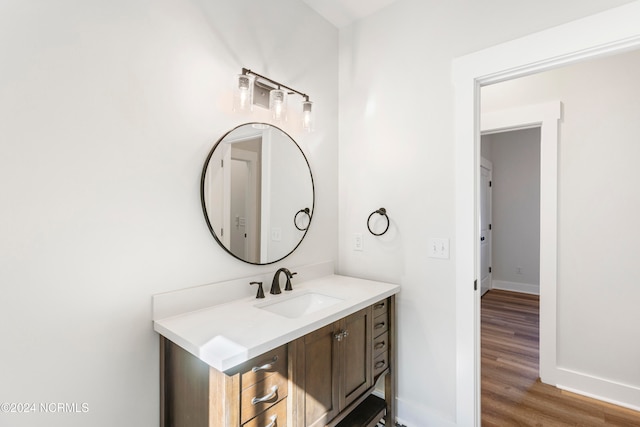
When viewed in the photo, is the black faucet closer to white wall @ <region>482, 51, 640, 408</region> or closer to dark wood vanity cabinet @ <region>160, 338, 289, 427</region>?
dark wood vanity cabinet @ <region>160, 338, 289, 427</region>

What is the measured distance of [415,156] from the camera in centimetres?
186

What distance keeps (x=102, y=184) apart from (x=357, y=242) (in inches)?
59.0

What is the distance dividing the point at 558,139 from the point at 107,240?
113 inches

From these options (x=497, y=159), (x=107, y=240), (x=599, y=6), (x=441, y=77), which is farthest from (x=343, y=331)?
(x=497, y=159)

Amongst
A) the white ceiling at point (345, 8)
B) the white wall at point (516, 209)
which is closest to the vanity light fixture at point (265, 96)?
the white ceiling at point (345, 8)

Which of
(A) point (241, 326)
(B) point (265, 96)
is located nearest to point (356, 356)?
(A) point (241, 326)

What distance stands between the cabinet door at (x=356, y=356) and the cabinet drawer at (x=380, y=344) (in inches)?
2.8

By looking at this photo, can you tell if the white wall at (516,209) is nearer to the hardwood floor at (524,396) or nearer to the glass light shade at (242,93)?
the hardwood floor at (524,396)

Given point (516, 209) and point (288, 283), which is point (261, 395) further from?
point (516, 209)

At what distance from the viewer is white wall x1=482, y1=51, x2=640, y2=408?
205cm

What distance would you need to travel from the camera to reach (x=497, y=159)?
4.87 meters

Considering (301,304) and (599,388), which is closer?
(301,304)

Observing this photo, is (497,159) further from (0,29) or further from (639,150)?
(0,29)

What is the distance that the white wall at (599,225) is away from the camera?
2049 mm
